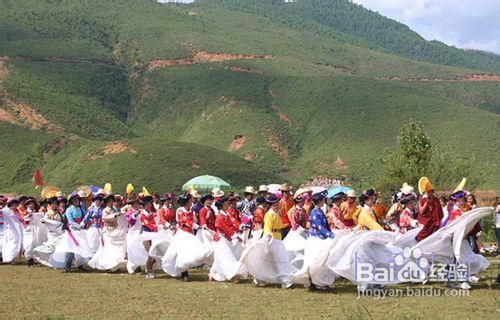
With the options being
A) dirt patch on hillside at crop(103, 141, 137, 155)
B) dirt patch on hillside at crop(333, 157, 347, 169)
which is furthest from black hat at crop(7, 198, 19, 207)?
dirt patch on hillside at crop(333, 157, 347, 169)

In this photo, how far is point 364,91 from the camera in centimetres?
8438

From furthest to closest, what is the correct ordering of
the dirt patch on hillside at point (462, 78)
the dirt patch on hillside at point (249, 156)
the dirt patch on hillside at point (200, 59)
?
the dirt patch on hillside at point (462, 78) < the dirt patch on hillside at point (200, 59) < the dirt patch on hillside at point (249, 156)

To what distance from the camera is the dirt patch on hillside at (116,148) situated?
201ft

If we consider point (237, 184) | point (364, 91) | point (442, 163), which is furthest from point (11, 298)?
point (364, 91)

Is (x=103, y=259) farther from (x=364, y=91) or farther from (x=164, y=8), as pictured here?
(x=164, y=8)

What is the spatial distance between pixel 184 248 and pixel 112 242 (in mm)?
3431

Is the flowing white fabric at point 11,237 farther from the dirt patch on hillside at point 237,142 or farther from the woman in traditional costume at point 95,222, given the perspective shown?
the dirt patch on hillside at point 237,142

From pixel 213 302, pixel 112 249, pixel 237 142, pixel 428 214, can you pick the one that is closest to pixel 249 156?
pixel 237 142

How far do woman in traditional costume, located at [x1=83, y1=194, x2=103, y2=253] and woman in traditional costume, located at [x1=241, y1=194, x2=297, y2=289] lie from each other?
577cm

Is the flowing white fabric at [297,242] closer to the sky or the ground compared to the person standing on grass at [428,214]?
closer to the ground

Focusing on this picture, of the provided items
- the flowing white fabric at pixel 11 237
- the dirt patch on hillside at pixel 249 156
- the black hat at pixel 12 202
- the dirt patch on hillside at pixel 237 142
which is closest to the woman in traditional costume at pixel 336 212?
the flowing white fabric at pixel 11 237

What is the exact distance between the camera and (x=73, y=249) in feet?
59.5

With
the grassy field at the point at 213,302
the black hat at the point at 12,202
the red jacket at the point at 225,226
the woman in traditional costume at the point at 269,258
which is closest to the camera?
the grassy field at the point at 213,302

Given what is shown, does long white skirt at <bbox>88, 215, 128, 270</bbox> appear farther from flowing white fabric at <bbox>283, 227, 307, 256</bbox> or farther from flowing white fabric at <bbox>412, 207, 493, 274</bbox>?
flowing white fabric at <bbox>412, 207, 493, 274</bbox>
